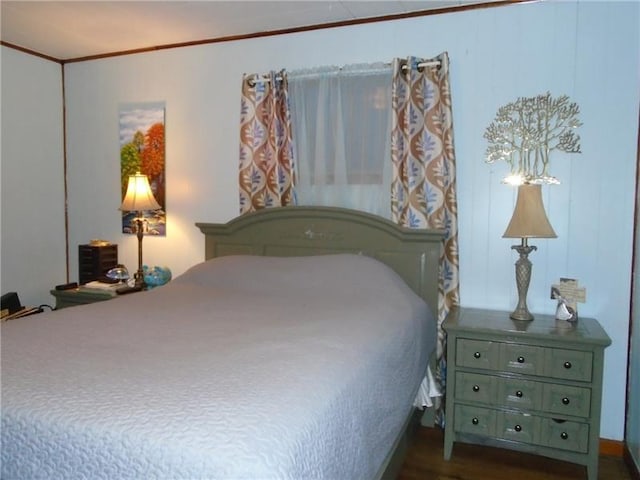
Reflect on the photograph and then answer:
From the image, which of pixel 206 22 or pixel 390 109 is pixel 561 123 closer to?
pixel 390 109

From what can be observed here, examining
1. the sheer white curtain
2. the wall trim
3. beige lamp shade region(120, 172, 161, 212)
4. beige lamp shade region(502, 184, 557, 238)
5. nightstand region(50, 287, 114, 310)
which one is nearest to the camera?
beige lamp shade region(502, 184, 557, 238)

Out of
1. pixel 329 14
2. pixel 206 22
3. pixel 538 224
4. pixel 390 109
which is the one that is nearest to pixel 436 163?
pixel 390 109

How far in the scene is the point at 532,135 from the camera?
2.46 m

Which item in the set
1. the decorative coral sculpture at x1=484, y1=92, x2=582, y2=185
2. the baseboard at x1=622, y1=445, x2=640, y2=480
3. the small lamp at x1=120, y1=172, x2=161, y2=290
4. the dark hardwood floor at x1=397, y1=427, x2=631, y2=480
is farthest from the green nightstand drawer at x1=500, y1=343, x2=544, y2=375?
the small lamp at x1=120, y1=172, x2=161, y2=290

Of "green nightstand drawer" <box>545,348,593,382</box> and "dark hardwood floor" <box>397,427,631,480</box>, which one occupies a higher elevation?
"green nightstand drawer" <box>545,348,593,382</box>

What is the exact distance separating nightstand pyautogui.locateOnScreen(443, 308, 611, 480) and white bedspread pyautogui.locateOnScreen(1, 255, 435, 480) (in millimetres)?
239

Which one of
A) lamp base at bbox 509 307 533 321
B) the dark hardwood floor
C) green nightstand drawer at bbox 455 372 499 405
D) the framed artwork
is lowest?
the dark hardwood floor

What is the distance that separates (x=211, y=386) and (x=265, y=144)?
2071 millimetres

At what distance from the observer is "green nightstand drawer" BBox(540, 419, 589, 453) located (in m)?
2.05

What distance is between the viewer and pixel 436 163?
258 centimetres

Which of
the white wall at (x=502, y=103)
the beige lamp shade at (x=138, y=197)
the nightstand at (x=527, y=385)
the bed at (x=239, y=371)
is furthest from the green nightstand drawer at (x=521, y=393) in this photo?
the beige lamp shade at (x=138, y=197)

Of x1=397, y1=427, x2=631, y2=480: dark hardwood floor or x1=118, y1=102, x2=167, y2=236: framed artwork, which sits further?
x1=118, y1=102, x2=167, y2=236: framed artwork

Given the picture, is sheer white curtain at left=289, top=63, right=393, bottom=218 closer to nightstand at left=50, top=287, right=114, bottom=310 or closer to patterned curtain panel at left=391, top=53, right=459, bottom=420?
patterned curtain panel at left=391, top=53, right=459, bottom=420

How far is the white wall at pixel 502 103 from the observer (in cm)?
234
